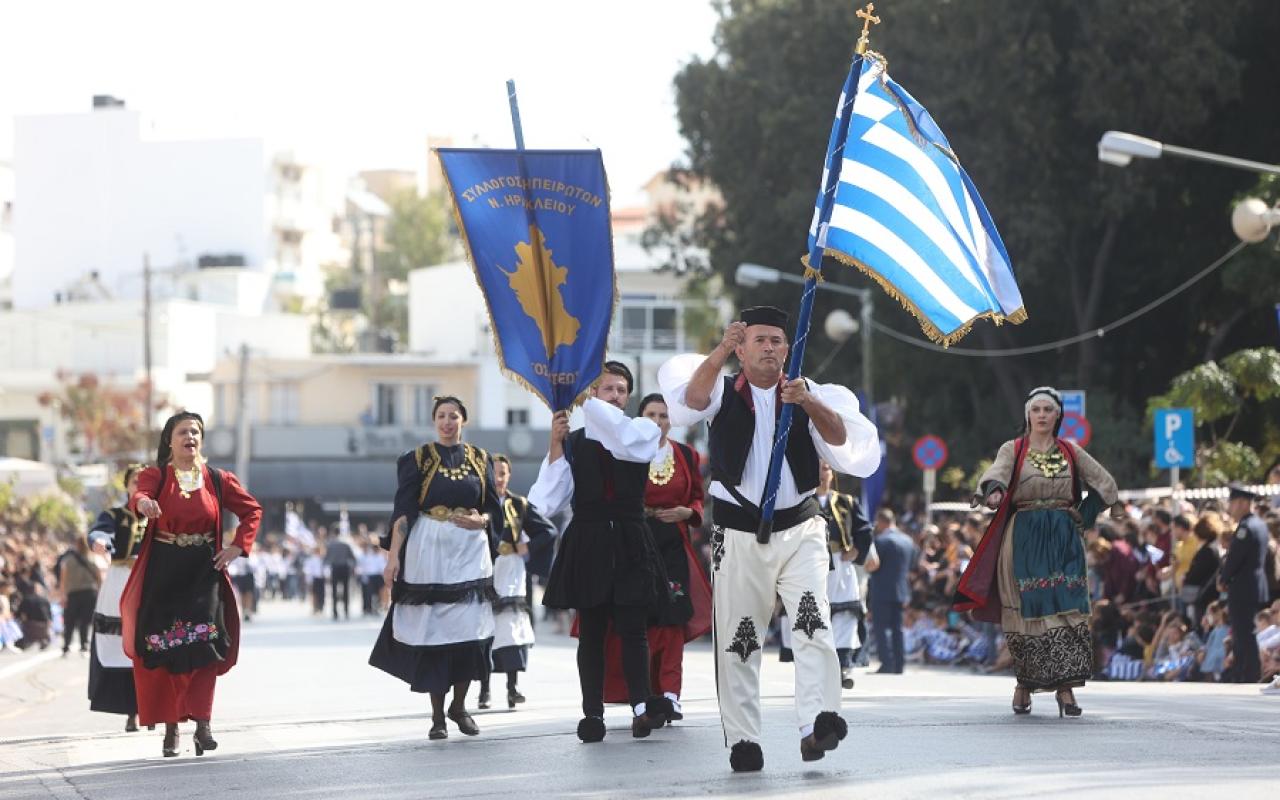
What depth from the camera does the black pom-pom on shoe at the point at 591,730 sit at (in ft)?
39.7

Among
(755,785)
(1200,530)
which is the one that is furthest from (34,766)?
(1200,530)

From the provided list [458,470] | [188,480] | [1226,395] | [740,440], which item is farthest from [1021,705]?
[1226,395]

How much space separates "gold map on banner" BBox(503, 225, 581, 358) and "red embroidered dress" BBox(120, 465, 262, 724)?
2104 millimetres

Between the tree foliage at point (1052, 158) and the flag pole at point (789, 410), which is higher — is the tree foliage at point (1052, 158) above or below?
above

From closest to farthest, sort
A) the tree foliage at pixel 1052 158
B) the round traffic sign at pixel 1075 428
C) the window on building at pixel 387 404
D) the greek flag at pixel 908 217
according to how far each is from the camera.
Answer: the greek flag at pixel 908 217 < the round traffic sign at pixel 1075 428 < the tree foliage at pixel 1052 158 < the window on building at pixel 387 404

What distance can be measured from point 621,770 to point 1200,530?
427 inches

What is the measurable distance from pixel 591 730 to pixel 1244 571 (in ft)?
27.2

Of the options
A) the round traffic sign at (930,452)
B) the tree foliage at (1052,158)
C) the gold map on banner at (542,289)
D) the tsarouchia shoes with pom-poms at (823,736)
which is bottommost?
the tsarouchia shoes with pom-poms at (823,736)

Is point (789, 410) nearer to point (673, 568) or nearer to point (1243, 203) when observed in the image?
point (673, 568)

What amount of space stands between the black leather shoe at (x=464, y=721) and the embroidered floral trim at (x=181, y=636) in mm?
1457

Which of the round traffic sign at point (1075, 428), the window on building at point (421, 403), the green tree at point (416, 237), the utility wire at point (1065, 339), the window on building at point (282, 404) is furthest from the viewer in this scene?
the green tree at point (416, 237)

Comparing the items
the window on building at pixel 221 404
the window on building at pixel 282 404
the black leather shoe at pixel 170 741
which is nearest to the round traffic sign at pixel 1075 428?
the black leather shoe at pixel 170 741

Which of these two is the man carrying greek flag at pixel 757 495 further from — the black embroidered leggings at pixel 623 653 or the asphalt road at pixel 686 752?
the black embroidered leggings at pixel 623 653

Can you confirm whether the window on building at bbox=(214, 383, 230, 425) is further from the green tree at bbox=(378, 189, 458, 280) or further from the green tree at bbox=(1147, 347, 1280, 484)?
the green tree at bbox=(1147, 347, 1280, 484)
